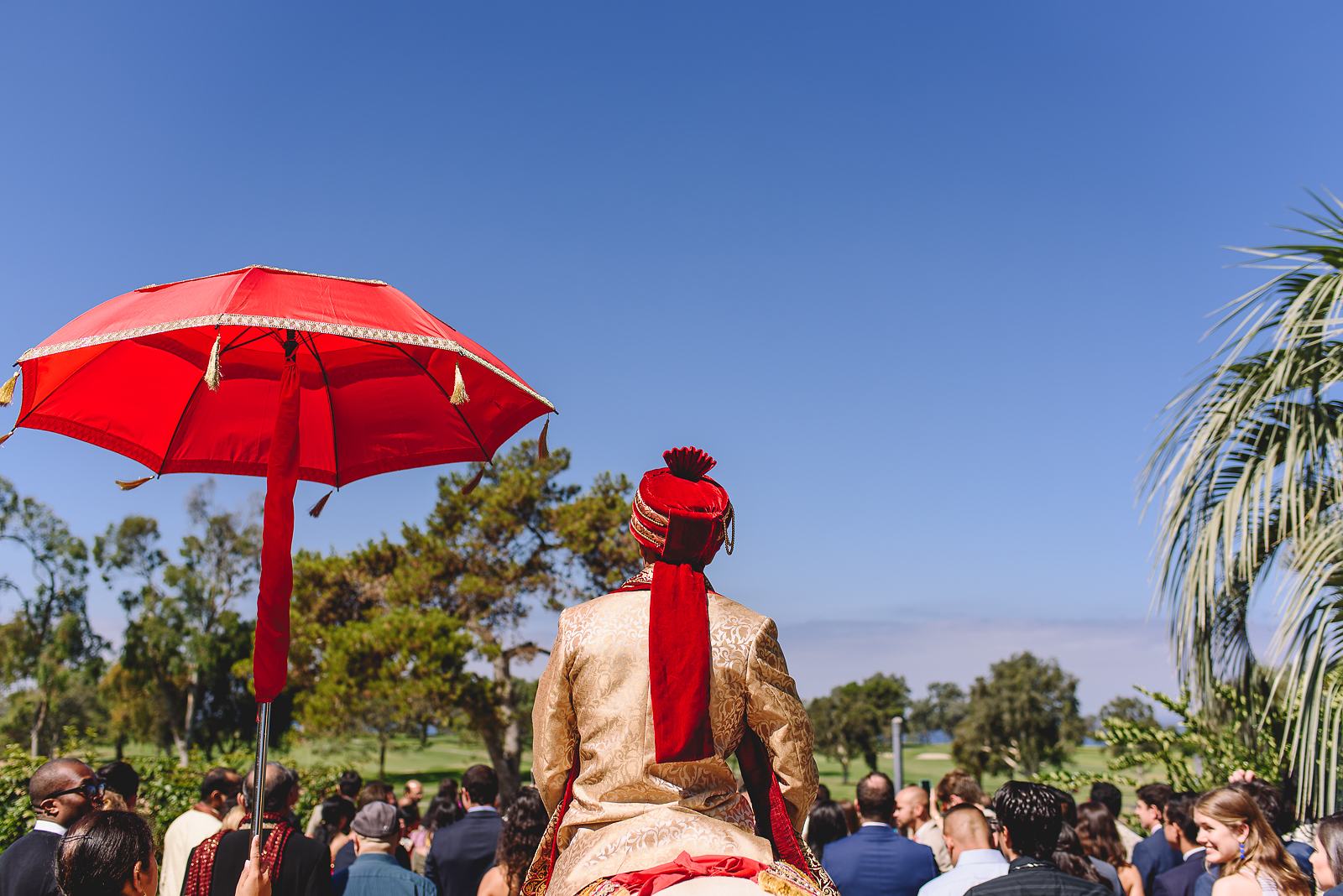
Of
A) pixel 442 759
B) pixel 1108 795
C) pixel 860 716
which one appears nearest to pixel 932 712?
pixel 860 716

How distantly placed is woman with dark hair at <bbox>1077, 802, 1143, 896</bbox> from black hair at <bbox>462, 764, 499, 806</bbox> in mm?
3193

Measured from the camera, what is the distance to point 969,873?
441 centimetres

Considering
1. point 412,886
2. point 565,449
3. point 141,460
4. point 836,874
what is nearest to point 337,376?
point 141,460

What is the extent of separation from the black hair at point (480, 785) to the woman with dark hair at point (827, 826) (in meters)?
1.78

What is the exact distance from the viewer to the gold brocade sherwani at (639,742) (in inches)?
101

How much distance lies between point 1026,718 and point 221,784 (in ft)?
67.2

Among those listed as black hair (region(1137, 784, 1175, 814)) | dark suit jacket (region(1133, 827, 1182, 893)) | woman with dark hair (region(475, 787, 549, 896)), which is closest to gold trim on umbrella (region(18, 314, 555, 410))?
woman with dark hair (region(475, 787, 549, 896))

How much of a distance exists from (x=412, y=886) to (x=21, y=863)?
175cm

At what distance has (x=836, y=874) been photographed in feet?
16.9

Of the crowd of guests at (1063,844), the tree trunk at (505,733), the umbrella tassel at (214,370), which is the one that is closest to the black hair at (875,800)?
the crowd of guests at (1063,844)

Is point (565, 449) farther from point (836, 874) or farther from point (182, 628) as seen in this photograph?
point (182, 628)

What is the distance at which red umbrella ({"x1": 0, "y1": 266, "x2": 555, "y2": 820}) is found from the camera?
3.12 metres

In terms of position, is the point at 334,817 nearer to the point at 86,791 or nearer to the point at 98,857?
the point at 86,791

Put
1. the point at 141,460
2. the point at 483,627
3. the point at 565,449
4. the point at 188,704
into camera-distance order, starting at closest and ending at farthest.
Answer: the point at 141,460 < the point at 483,627 < the point at 565,449 < the point at 188,704
